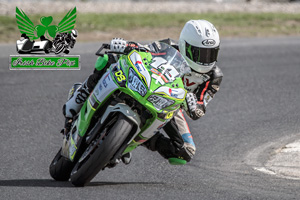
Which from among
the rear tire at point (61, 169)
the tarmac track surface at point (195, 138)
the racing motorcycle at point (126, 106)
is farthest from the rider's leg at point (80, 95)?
the tarmac track surface at point (195, 138)

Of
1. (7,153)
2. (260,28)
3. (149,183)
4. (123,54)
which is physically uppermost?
(123,54)

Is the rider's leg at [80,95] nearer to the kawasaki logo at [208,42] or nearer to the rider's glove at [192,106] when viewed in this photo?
the rider's glove at [192,106]

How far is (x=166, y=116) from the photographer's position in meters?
5.39

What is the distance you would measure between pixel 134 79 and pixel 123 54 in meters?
0.45

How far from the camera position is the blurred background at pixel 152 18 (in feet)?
54.3

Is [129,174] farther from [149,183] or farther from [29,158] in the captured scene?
[29,158]

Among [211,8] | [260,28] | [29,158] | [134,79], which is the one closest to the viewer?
[134,79]

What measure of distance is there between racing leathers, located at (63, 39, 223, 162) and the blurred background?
8.99 m

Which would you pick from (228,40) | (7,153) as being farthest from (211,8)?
(7,153)

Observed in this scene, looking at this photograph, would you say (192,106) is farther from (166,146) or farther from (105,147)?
(105,147)

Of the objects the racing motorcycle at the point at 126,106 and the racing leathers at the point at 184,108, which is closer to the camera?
the racing motorcycle at the point at 126,106

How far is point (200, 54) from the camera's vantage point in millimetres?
5793

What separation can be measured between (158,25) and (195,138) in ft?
33.6

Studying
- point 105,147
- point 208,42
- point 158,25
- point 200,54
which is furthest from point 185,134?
point 158,25
